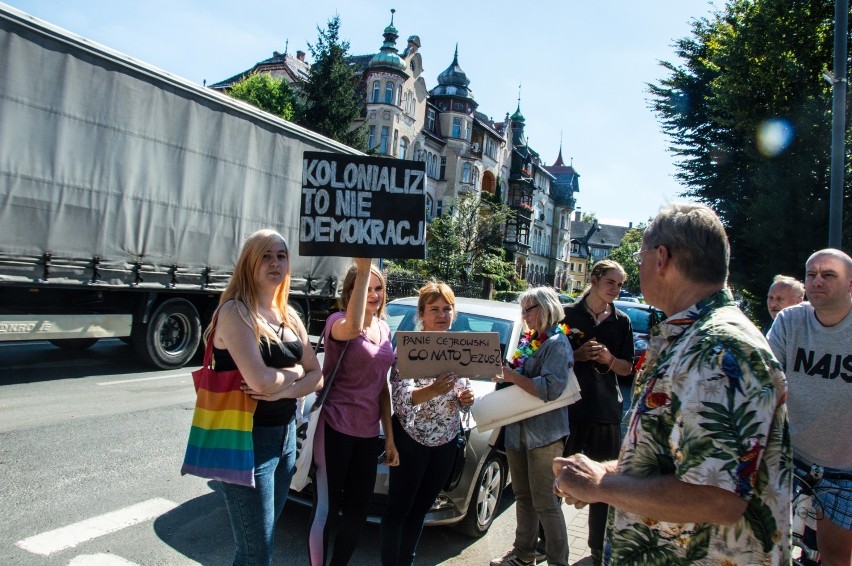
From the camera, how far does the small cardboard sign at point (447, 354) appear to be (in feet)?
11.8

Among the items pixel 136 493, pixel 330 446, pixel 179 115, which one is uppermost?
pixel 179 115

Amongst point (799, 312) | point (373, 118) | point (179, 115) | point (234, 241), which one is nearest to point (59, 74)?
point (179, 115)

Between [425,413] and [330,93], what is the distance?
35.2m

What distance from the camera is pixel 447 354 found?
3.66 m

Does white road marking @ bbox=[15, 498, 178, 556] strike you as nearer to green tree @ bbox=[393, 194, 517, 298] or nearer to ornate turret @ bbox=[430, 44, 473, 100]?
green tree @ bbox=[393, 194, 517, 298]

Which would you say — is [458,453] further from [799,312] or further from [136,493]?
[136,493]

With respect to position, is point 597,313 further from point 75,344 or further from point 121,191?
point 75,344

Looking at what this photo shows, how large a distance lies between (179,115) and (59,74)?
1.88 m

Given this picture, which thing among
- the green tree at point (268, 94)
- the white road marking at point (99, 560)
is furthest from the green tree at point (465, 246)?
the white road marking at point (99, 560)

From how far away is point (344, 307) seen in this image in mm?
3738

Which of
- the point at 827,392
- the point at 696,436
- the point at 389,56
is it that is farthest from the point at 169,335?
the point at 389,56

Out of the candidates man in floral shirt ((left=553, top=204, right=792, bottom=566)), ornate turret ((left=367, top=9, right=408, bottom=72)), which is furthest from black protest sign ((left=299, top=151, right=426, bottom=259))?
ornate turret ((left=367, top=9, right=408, bottom=72))

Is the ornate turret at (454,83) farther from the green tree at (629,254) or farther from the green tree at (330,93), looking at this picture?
the green tree at (629,254)

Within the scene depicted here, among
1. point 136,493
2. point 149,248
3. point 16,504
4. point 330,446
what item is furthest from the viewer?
point 149,248
